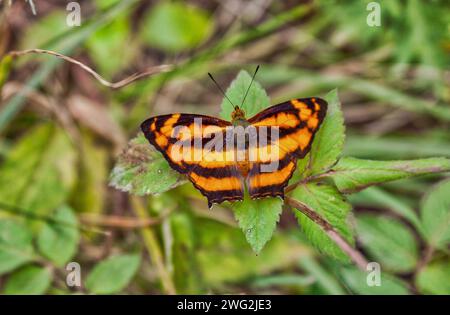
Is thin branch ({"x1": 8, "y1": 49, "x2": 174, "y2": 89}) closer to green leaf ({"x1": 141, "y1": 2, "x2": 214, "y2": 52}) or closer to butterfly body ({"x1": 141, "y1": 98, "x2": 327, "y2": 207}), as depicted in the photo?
butterfly body ({"x1": 141, "y1": 98, "x2": 327, "y2": 207})

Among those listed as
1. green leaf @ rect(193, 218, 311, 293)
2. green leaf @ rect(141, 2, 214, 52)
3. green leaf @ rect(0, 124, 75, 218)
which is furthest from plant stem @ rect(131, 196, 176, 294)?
green leaf @ rect(141, 2, 214, 52)

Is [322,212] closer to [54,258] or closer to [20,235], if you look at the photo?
[54,258]

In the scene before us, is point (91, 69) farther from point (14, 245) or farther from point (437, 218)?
point (437, 218)

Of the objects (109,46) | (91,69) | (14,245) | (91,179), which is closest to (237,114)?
(91,69)

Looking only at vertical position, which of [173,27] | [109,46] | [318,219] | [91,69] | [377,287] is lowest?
[377,287]

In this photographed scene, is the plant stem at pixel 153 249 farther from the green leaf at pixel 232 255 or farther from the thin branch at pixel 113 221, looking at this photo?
the green leaf at pixel 232 255

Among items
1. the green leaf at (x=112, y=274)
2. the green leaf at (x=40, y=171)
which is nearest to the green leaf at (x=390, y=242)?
the green leaf at (x=112, y=274)

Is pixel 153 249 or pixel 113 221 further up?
pixel 113 221
